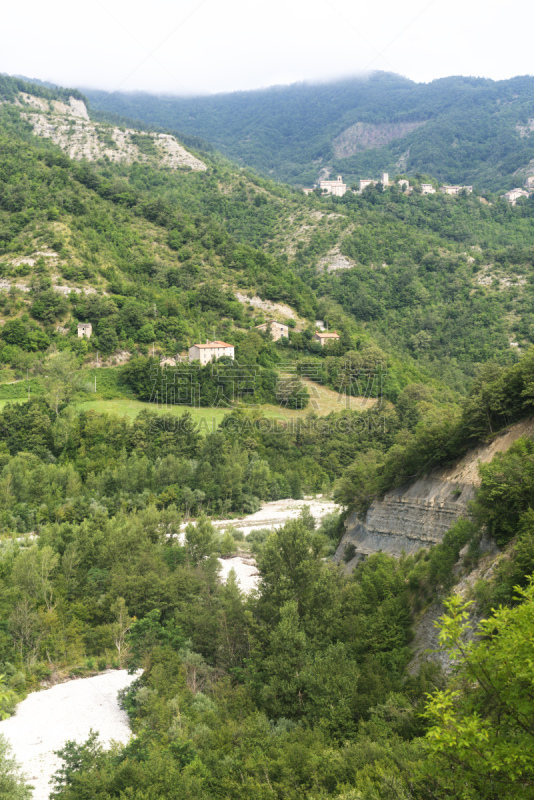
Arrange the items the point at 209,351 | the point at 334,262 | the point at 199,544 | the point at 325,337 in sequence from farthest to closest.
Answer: the point at 334,262 < the point at 325,337 < the point at 209,351 < the point at 199,544

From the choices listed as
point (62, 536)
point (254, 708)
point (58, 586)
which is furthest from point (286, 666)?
point (62, 536)

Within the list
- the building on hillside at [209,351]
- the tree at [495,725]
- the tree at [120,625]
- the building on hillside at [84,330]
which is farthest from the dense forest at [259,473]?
the building on hillside at [209,351]

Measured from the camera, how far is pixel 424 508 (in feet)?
97.3

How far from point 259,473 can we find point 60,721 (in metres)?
40.9

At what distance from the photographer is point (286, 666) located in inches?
896

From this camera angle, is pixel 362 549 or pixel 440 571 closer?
pixel 440 571

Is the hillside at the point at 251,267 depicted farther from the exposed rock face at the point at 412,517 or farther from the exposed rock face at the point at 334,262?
the exposed rock face at the point at 412,517

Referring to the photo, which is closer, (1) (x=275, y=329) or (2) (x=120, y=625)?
(2) (x=120, y=625)

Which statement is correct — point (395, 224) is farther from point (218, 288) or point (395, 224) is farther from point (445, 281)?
point (218, 288)

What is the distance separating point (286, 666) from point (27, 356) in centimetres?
6118

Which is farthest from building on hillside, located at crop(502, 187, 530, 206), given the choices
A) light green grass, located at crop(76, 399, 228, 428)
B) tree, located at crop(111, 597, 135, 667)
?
tree, located at crop(111, 597, 135, 667)

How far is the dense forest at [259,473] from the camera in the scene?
16906mm

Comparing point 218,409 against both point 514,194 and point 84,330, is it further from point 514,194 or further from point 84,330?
point 514,194

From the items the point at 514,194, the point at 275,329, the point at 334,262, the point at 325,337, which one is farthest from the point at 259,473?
the point at 514,194
